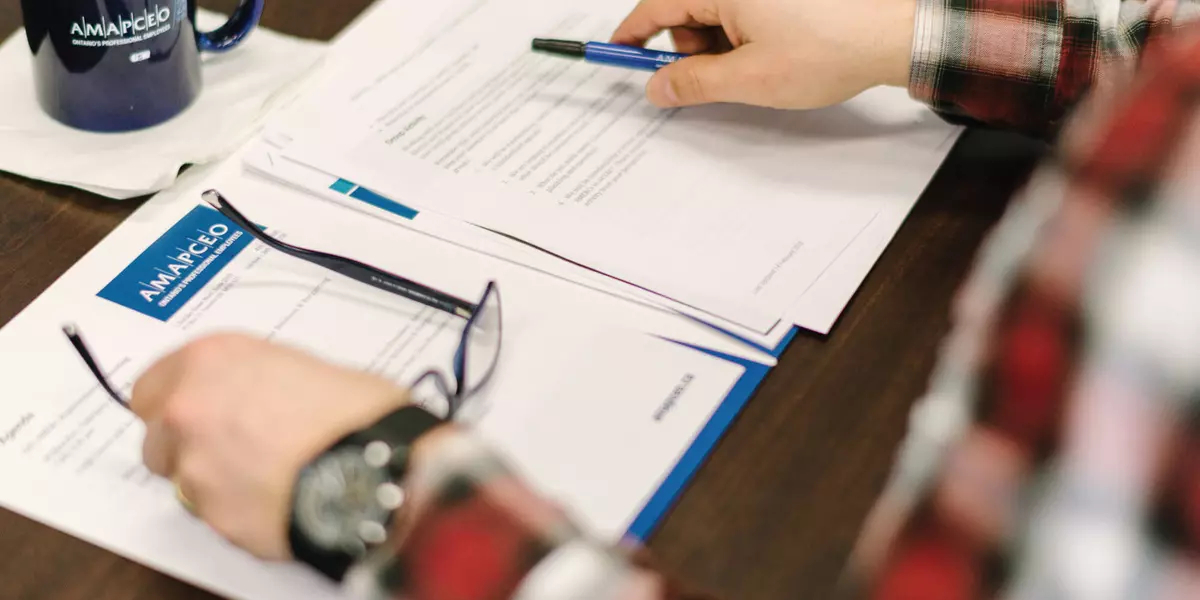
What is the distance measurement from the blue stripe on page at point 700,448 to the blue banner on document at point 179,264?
0.30 m

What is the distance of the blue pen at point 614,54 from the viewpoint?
0.80 meters

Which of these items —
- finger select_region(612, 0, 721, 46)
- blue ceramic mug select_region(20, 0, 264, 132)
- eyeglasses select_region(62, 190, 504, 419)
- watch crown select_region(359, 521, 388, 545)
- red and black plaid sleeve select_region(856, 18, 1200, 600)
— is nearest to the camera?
red and black plaid sleeve select_region(856, 18, 1200, 600)

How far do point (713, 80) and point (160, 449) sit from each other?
1.46 ft

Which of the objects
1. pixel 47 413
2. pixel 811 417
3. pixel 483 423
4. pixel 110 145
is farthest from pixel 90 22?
pixel 811 417

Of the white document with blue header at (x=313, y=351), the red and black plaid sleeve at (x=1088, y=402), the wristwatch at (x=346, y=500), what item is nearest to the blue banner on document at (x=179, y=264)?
the white document with blue header at (x=313, y=351)

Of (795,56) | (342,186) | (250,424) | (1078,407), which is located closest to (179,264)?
(342,186)

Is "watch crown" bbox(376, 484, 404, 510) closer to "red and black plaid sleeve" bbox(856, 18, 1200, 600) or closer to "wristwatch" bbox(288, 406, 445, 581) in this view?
"wristwatch" bbox(288, 406, 445, 581)

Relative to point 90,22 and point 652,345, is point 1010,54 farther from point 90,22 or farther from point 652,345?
point 90,22

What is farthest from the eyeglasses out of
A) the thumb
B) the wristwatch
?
the thumb

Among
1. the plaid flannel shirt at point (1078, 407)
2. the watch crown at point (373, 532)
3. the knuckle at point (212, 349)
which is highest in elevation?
the plaid flannel shirt at point (1078, 407)

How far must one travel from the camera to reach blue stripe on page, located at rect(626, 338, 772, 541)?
1.73 feet

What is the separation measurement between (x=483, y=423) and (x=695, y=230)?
205 millimetres

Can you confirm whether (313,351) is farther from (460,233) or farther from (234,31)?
(234,31)

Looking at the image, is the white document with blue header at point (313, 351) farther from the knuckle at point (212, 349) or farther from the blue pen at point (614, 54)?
the blue pen at point (614, 54)
